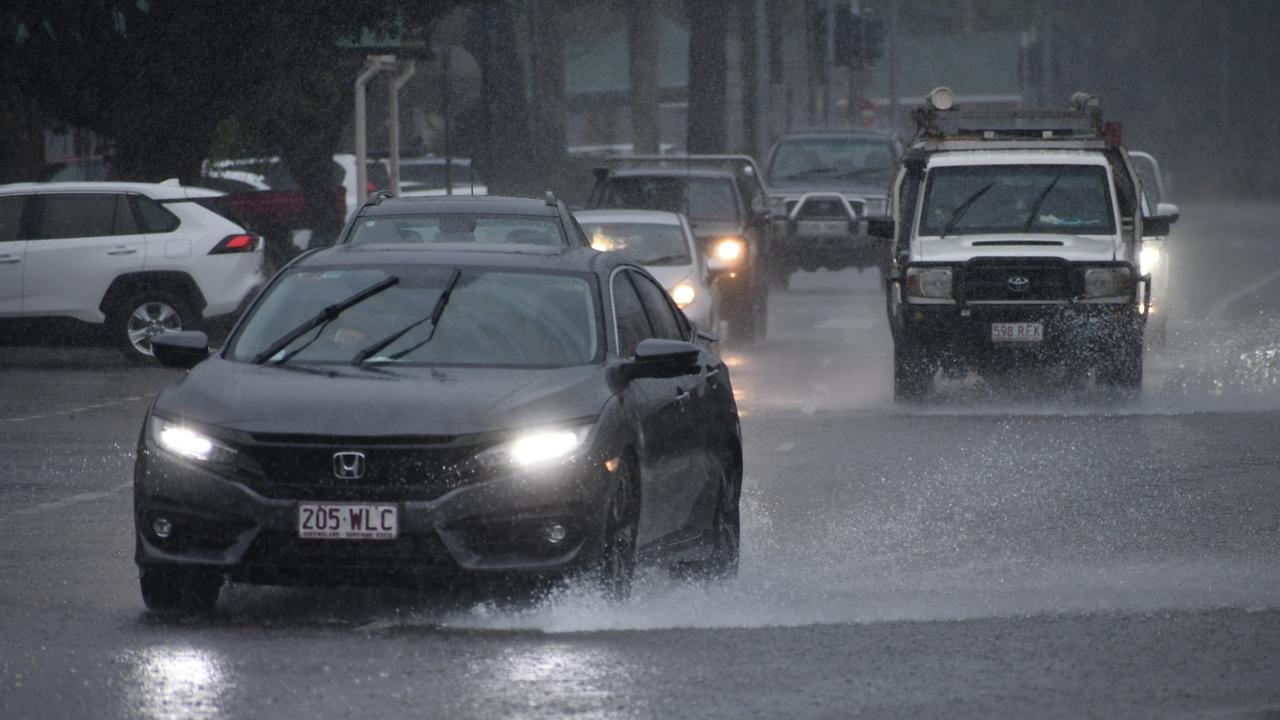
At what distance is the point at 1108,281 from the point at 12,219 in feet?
31.8

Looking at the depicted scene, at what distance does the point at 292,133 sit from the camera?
3181 centimetres

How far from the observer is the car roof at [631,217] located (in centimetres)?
2464

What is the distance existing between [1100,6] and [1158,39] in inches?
226

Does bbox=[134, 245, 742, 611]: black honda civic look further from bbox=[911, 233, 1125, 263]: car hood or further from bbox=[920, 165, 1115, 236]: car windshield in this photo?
bbox=[920, 165, 1115, 236]: car windshield

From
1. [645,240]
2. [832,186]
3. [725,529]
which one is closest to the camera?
[725,529]

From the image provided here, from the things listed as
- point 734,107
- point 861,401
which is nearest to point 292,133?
point 861,401

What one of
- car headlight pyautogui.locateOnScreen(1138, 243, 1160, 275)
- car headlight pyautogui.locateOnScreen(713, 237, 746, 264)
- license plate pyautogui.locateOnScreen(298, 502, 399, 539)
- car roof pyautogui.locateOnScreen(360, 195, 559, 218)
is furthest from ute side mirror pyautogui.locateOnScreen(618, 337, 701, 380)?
car headlight pyautogui.locateOnScreen(713, 237, 746, 264)

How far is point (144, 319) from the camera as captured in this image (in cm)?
2345

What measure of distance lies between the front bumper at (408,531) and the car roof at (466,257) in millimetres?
1532

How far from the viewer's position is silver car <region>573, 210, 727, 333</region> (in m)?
23.7

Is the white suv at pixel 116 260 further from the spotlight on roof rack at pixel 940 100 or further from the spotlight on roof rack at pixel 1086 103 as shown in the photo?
the spotlight on roof rack at pixel 1086 103

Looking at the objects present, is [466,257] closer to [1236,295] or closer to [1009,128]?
[1009,128]

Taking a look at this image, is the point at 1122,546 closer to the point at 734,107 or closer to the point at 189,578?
the point at 189,578

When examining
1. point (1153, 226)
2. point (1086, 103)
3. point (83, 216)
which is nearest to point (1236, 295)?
point (1086, 103)
